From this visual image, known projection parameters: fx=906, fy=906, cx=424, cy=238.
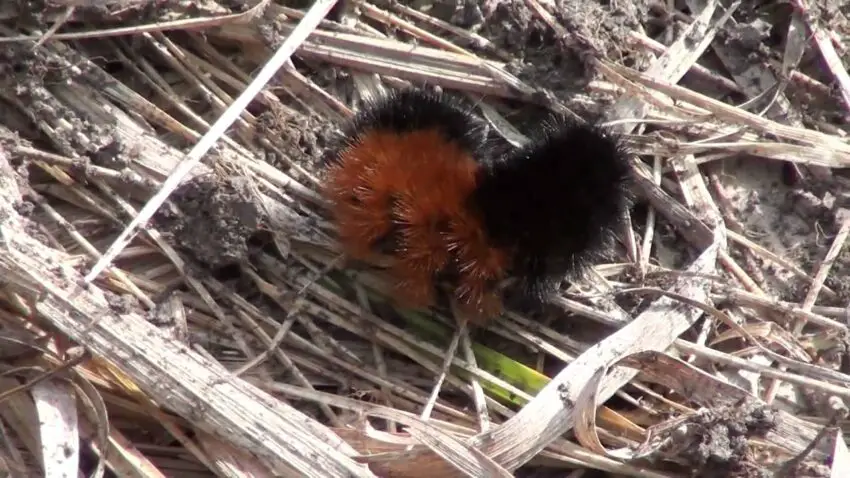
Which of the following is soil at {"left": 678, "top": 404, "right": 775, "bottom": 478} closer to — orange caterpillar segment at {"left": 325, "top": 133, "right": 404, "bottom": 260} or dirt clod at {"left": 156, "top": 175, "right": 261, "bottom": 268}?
orange caterpillar segment at {"left": 325, "top": 133, "right": 404, "bottom": 260}

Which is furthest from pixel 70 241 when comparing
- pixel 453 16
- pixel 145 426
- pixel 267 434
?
pixel 453 16

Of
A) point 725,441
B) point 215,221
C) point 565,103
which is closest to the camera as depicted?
point 725,441

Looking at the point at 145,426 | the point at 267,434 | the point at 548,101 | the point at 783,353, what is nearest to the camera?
the point at 267,434

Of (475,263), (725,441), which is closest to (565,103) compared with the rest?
(475,263)

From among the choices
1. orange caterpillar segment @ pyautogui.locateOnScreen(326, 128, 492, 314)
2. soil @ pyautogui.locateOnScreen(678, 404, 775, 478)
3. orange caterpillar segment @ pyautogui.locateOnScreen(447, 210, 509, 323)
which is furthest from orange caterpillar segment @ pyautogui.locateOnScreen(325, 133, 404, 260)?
soil @ pyautogui.locateOnScreen(678, 404, 775, 478)

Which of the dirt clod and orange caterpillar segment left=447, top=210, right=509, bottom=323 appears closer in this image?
orange caterpillar segment left=447, top=210, right=509, bottom=323

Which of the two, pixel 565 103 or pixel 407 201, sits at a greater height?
pixel 565 103

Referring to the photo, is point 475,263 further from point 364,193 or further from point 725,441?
point 725,441

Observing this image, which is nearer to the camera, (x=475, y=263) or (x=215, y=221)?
(x=475, y=263)

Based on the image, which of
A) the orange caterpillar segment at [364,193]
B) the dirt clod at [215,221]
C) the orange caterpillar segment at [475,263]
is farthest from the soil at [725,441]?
the dirt clod at [215,221]

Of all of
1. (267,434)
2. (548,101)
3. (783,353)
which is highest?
(548,101)

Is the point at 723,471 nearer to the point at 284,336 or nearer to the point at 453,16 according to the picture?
the point at 284,336
